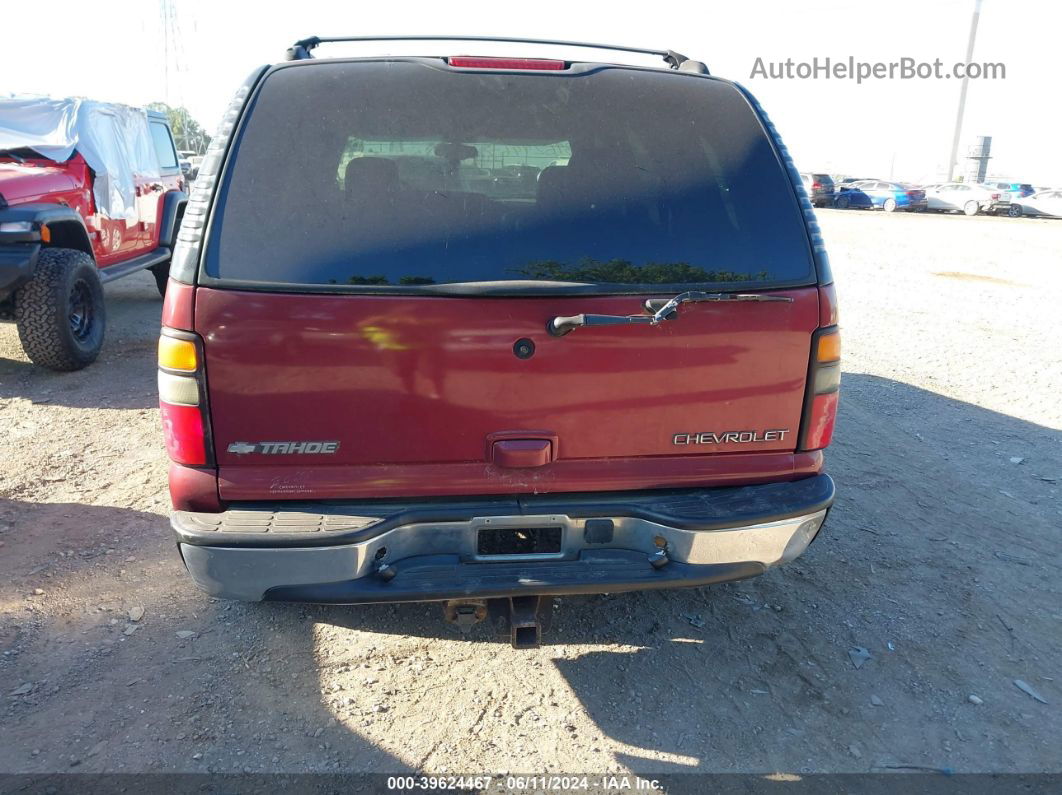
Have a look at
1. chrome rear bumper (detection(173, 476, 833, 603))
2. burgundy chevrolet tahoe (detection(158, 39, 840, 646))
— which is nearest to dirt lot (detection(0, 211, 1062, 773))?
burgundy chevrolet tahoe (detection(158, 39, 840, 646))

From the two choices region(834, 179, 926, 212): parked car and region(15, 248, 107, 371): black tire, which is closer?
region(15, 248, 107, 371): black tire

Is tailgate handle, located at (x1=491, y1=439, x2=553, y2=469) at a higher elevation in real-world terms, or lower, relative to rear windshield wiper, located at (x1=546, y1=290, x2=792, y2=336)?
lower

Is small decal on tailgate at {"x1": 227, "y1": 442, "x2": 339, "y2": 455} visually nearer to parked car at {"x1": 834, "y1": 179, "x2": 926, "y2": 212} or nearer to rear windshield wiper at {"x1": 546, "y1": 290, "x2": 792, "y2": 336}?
rear windshield wiper at {"x1": 546, "y1": 290, "x2": 792, "y2": 336}

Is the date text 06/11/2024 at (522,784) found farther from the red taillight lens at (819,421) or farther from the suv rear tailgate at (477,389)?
the red taillight lens at (819,421)

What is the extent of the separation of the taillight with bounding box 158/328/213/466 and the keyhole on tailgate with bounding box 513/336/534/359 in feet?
3.05

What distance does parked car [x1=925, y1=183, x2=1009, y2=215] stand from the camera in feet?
105

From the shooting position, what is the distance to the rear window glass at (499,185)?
7.84 ft

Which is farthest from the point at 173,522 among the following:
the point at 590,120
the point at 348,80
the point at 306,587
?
the point at 590,120

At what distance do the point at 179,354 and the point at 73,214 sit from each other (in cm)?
531

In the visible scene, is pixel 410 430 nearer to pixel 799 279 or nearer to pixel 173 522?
pixel 173 522

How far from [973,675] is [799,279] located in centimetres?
172

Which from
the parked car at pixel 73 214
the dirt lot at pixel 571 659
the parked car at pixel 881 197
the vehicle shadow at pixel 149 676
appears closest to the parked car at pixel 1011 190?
the parked car at pixel 881 197

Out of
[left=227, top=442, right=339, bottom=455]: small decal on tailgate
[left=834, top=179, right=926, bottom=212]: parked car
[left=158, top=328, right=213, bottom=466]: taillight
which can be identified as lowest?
[left=834, top=179, right=926, bottom=212]: parked car

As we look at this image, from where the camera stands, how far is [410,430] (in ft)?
8.11
